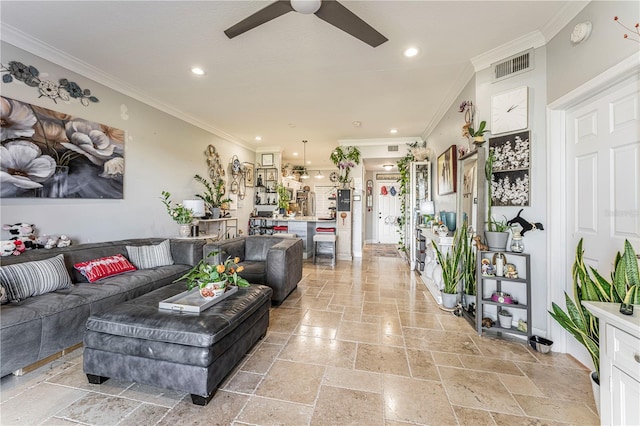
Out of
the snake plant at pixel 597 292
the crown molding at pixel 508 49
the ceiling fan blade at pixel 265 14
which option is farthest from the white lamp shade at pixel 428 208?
the ceiling fan blade at pixel 265 14

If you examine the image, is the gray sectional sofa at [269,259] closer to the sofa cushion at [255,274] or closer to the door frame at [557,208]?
the sofa cushion at [255,274]

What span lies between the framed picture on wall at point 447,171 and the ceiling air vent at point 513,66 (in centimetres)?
106

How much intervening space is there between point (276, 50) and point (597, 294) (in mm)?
3195

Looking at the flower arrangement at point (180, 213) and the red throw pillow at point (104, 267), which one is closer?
the red throw pillow at point (104, 267)

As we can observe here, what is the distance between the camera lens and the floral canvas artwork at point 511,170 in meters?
2.31

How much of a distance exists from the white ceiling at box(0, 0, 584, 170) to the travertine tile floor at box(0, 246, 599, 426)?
274 centimetres

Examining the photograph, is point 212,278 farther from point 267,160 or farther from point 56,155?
point 267,160

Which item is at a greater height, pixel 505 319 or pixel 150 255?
pixel 150 255

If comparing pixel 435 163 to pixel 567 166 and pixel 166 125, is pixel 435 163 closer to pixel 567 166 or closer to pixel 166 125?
pixel 567 166

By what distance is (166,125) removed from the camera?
13.5 ft

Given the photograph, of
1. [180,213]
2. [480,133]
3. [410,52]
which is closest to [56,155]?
[180,213]

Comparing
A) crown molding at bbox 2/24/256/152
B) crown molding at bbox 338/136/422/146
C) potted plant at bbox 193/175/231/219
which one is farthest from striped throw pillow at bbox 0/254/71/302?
crown molding at bbox 338/136/422/146

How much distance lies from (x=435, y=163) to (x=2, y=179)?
5.55 m

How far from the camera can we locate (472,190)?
2887 millimetres
